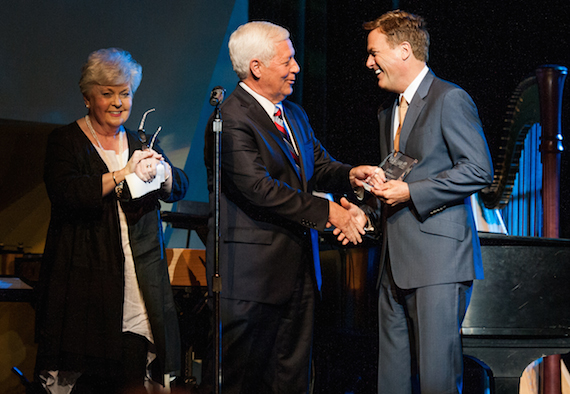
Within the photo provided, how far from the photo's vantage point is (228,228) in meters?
2.27

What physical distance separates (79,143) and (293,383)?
130 centimetres

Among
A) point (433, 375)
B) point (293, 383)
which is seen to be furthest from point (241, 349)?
point (433, 375)

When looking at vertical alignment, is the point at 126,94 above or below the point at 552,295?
above

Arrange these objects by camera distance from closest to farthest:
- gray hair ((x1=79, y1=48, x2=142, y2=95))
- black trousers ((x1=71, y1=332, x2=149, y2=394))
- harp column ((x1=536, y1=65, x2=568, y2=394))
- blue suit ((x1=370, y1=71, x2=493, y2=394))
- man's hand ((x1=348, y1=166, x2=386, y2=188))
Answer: blue suit ((x1=370, y1=71, x2=493, y2=394)) < man's hand ((x1=348, y1=166, x2=386, y2=188)) < black trousers ((x1=71, y1=332, x2=149, y2=394)) < gray hair ((x1=79, y1=48, x2=142, y2=95)) < harp column ((x1=536, y1=65, x2=568, y2=394))

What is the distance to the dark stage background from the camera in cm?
386

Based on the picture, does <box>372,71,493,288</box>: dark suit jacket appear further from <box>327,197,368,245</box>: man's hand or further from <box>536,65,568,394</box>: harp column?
<box>536,65,568,394</box>: harp column

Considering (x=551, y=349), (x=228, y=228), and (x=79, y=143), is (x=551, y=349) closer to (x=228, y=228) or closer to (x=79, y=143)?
(x=228, y=228)

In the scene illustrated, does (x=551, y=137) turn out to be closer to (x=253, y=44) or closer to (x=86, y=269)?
(x=253, y=44)

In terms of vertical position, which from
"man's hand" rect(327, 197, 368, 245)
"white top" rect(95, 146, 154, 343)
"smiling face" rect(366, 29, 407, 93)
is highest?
"smiling face" rect(366, 29, 407, 93)

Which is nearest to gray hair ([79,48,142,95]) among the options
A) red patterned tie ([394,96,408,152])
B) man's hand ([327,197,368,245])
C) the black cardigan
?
the black cardigan

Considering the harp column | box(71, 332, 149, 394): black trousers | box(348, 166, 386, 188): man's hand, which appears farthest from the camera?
the harp column

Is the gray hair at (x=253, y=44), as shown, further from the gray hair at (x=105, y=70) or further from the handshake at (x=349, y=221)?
the handshake at (x=349, y=221)

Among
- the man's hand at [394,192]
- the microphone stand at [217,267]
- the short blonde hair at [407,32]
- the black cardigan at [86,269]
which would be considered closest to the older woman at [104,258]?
the black cardigan at [86,269]

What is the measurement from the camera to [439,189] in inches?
76.9
